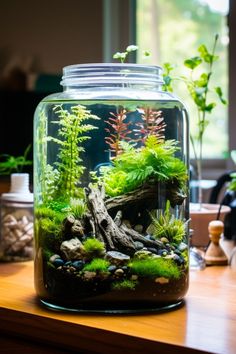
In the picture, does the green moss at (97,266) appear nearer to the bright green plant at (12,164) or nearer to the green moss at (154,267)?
the green moss at (154,267)

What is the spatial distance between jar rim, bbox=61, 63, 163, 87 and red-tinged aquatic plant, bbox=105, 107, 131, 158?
2.1 inches

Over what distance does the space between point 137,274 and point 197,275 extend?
0.97ft

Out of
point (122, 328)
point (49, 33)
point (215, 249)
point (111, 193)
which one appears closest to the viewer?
point (122, 328)

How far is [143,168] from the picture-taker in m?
0.97

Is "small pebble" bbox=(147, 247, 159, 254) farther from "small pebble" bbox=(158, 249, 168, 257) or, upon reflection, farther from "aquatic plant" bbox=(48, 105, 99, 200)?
"aquatic plant" bbox=(48, 105, 99, 200)

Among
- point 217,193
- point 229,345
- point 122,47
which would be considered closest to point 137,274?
point 229,345

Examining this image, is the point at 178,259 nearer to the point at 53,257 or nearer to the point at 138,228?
the point at 138,228

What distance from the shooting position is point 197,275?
1200 millimetres

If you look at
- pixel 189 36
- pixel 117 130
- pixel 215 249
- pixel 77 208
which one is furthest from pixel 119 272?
pixel 189 36

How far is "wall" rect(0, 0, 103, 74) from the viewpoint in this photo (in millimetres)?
2107

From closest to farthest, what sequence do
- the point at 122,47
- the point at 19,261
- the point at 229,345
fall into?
the point at 229,345
the point at 19,261
the point at 122,47

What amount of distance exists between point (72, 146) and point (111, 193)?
96 mm

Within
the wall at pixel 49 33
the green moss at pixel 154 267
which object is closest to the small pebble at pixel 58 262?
the green moss at pixel 154 267

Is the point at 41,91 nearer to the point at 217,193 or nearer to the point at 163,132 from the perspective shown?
the point at 217,193
